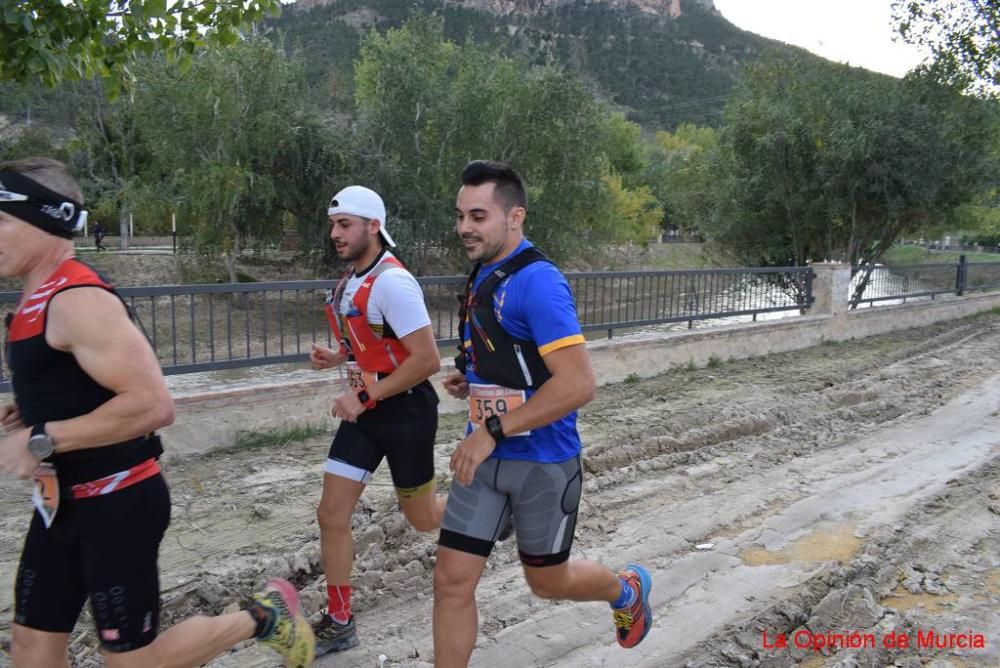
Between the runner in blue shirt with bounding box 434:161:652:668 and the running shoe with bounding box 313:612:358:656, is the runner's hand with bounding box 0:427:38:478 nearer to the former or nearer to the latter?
the runner in blue shirt with bounding box 434:161:652:668

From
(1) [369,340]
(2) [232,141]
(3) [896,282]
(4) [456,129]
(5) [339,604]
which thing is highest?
(4) [456,129]

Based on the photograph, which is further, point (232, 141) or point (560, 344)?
point (232, 141)

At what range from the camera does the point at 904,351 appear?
1334 cm

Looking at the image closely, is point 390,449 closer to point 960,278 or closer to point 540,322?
point 540,322

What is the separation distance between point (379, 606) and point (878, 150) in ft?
52.4

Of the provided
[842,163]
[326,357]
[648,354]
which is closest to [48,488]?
[326,357]

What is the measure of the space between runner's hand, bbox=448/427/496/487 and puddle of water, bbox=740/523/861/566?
2668mm

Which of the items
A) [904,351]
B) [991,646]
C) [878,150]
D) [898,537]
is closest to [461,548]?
[991,646]

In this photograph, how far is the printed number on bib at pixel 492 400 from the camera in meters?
2.88

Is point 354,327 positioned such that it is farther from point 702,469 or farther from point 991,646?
point 702,469

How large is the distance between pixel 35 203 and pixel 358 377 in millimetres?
1688

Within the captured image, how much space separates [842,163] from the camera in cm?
1658

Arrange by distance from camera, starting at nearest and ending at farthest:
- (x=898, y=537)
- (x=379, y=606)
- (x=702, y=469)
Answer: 1. (x=379, y=606)
2. (x=898, y=537)
3. (x=702, y=469)

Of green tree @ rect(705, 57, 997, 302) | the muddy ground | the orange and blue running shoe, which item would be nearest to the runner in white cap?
the muddy ground
